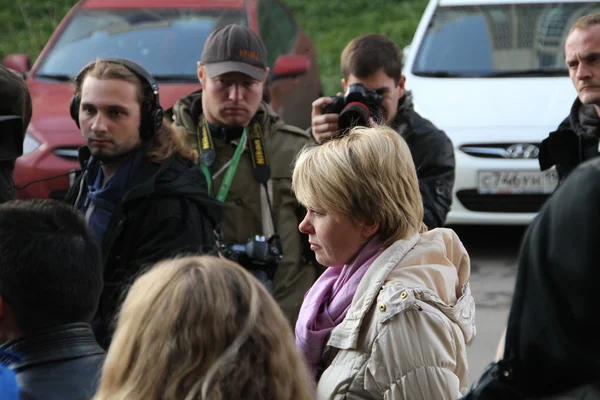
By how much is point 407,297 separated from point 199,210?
1251 millimetres

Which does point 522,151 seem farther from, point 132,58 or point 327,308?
point 327,308

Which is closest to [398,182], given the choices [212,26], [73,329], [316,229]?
[316,229]

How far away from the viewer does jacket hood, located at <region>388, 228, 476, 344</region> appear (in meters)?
2.64

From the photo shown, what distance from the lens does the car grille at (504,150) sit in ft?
24.7

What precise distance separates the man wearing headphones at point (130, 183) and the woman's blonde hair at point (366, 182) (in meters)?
0.82

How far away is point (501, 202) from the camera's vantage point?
299 inches

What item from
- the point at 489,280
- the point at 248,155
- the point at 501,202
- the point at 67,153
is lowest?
the point at 489,280

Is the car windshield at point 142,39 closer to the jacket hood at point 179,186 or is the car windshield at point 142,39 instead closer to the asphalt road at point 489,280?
the asphalt road at point 489,280

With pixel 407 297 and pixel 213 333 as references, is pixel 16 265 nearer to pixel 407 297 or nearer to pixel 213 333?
pixel 213 333

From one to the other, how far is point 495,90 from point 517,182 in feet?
2.97

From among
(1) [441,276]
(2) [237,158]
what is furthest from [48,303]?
(2) [237,158]

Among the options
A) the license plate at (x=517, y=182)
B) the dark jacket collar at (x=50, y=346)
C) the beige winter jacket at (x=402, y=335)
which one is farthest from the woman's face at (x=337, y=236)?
the license plate at (x=517, y=182)

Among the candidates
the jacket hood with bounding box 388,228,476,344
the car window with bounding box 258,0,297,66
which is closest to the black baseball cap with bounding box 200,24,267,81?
the jacket hood with bounding box 388,228,476,344

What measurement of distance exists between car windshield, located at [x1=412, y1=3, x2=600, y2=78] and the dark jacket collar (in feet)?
20.7
